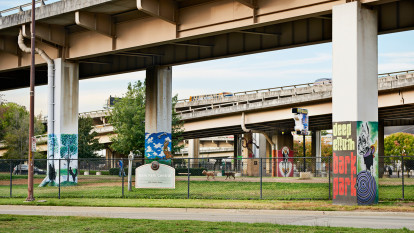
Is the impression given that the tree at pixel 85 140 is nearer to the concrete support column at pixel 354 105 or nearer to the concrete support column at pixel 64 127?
the concrete support column at pixel 64 127

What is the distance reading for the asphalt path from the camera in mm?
17600

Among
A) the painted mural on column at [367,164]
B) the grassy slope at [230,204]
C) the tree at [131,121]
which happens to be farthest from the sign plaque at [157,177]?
the tree at [131,121]

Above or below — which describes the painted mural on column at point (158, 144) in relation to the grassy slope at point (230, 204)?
above

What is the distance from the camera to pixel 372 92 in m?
24.1

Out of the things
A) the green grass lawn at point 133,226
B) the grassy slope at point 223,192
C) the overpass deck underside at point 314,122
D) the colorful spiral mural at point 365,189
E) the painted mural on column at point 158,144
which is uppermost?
the overpass deck underside at point 314,122

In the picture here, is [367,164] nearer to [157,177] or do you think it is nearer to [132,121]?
[157,177]

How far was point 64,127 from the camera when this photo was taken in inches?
1489

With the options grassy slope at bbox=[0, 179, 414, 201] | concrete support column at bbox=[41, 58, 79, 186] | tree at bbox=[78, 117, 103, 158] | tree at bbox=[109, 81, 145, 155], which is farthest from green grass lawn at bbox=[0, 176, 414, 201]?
tree at bbox=[78, 117, 103, 158]

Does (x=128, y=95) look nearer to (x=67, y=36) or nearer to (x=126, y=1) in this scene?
(x=67, y=36)

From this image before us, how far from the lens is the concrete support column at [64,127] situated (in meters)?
37.1

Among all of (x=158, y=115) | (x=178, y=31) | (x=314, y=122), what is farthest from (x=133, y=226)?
(x=314, y=122)

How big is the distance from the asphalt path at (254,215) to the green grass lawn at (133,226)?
5.69 ft

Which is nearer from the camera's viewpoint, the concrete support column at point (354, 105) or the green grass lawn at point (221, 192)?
the concrete support column at point (354, 105)

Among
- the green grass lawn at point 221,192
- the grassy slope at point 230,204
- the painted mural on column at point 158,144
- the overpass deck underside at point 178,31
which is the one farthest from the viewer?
the painted mural on column at point 158,144
